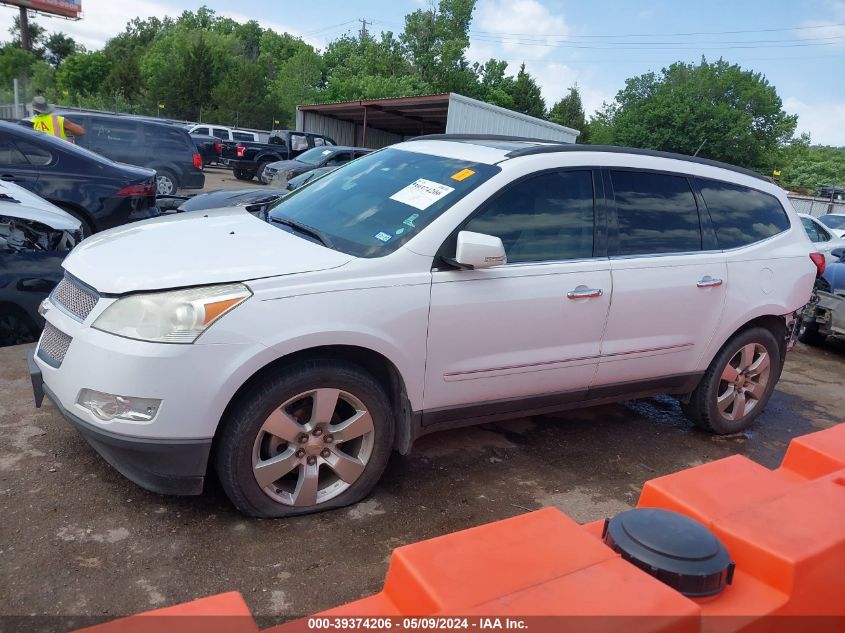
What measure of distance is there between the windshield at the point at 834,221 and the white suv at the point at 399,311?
1274 centimetres

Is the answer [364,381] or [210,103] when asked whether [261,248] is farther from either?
[210,103]

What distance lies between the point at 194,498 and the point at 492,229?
6.41ft

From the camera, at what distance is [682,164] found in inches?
171

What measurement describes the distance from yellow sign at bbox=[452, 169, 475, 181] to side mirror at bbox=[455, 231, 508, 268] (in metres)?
0.49

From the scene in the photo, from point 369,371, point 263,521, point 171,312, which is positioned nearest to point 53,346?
point 171,312

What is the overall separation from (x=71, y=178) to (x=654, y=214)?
247 inches

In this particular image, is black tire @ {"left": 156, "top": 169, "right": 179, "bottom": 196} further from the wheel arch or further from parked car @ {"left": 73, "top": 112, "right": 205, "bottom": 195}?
the wheel arch

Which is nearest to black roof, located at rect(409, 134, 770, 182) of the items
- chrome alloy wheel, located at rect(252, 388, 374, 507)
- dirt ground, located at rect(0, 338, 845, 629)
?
chrome alloy wheel, located at rect(252, 388, 374, 507)

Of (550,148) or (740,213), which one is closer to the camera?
(550,148)

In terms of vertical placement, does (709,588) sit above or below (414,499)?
above

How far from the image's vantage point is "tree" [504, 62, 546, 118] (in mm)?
59000

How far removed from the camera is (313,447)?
122 inches

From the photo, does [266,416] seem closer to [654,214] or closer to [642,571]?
[642,571]

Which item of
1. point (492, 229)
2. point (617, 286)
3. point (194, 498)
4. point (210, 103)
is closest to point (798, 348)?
point (617, 286)
